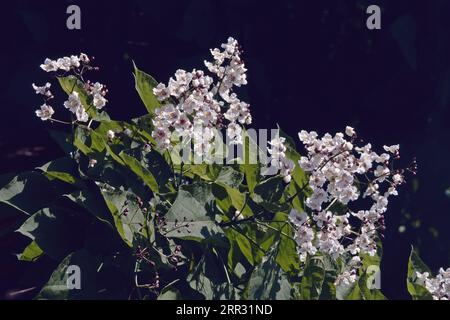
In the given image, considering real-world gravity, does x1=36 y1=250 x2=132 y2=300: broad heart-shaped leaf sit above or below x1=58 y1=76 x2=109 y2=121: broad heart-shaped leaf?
below

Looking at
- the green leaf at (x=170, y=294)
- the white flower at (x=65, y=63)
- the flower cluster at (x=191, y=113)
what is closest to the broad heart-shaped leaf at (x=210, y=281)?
the green leaf at (x=170, y=294)

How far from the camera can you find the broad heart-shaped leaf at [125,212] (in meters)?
1.92

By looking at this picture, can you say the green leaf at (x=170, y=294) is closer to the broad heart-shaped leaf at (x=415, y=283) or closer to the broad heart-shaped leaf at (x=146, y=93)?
the broad heart-shaped leaf at (x=146, y=93)

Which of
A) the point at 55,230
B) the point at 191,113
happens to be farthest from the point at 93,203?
the point at 191,113

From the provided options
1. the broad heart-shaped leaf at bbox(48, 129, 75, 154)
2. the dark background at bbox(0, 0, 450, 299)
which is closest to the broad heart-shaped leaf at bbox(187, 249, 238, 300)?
the broad heart-shaped leaf at bbox(48, 129, 75, 154)

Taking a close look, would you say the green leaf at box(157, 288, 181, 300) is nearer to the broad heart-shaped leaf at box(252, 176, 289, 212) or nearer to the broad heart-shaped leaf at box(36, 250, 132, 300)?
the broad heart-shaped leaf at box(36, 250, 132, 300)

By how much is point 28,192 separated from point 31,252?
17cm

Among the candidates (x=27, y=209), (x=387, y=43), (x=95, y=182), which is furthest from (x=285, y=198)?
(x=387, y=43)

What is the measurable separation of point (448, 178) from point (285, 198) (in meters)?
1.44

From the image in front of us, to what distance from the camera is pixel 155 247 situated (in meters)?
1.98

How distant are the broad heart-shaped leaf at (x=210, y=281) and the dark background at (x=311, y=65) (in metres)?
1.26

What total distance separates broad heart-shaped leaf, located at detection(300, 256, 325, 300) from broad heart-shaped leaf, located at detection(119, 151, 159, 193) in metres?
0.44

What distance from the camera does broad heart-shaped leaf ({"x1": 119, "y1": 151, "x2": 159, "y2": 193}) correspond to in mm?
1997
